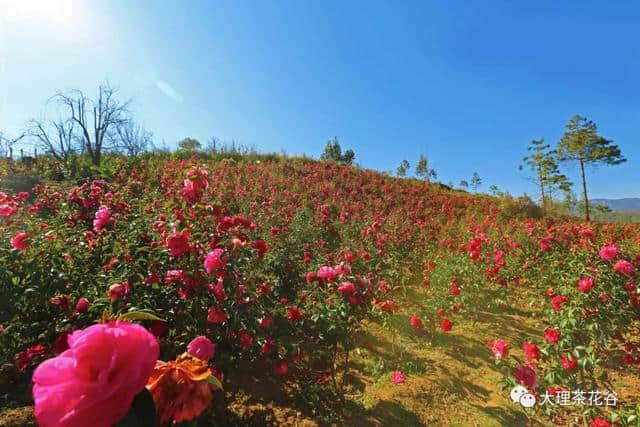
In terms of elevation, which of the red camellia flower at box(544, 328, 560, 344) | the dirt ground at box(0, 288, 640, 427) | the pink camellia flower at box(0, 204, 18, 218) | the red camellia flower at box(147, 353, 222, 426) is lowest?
the dirt ground at box(0, 288, 640, 427)

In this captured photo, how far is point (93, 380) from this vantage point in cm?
49

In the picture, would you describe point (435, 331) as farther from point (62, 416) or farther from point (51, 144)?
point (51, 144)

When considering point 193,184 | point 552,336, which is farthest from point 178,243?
point 552,336

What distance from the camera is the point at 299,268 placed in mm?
3613

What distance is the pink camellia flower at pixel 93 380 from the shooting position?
47 centimetres

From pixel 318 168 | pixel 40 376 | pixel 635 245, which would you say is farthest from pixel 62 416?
pixel 318 168

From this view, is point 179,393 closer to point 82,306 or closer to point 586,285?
point 82,306

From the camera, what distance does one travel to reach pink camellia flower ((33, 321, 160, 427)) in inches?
18.7

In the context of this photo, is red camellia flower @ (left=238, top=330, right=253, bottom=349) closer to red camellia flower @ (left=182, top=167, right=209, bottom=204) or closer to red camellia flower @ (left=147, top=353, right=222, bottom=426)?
red camellia flower @ (left=182, top=167, right=209, bottom=204)

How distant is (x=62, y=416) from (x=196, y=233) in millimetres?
1485

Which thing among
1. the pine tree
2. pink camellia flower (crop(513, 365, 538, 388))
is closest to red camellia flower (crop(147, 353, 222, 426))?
pink camellia flower (crop(513, 365, 538, 388))

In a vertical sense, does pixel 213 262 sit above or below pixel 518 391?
above

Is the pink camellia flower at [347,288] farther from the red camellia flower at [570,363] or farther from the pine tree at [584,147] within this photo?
the pine tree at [584,147]

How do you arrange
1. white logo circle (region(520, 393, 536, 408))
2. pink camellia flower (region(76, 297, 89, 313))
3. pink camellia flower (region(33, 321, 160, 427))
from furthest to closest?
1. white logo circle (region(520, 393, 536, 408))
2. pink camellia flower (region(76, 297, 89, 313))
3. pink camellia flower (region(33, 321, 160, 427))
